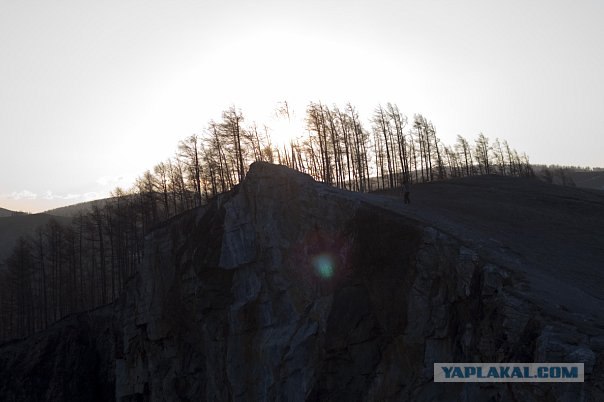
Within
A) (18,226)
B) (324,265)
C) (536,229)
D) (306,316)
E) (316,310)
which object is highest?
(18,226)

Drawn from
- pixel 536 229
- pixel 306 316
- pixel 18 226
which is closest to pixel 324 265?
pixel 306 316

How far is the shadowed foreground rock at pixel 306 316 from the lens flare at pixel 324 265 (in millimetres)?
74

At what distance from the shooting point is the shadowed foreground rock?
14734 millimetres

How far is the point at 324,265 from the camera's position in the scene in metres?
24.8

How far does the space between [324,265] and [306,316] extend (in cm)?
323

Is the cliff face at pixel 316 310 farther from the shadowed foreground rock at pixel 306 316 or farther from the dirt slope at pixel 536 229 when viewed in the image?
the dirt slope at pixel 536 229

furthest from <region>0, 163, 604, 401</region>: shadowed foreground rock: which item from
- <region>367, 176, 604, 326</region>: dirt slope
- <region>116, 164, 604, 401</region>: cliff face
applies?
<region>367, 176, 604, 326</region>: dirt slope

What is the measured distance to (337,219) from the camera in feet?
80.8

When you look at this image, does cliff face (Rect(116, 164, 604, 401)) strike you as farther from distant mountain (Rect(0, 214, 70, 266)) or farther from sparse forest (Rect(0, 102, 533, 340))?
distant mountain (Rect(0, 214, 70, 266))

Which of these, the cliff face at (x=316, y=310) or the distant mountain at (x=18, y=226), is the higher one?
the distant mountain at (x=18, y=226)

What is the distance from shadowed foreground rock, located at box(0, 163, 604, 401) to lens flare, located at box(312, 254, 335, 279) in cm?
7

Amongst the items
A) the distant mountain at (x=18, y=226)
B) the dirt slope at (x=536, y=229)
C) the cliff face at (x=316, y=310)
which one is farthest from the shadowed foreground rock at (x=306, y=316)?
the distant mountain at (x=18, y=226)

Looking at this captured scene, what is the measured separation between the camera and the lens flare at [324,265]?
79.8 ft

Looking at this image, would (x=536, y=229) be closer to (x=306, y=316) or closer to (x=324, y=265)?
(x=324, y=265)
